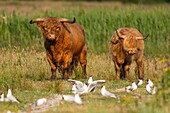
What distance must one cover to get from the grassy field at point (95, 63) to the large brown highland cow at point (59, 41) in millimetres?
587

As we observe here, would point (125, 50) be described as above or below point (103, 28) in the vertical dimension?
above

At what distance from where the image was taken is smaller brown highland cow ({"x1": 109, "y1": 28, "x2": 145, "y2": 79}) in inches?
678

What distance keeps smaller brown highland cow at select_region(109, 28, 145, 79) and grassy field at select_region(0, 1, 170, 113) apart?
0.31 m

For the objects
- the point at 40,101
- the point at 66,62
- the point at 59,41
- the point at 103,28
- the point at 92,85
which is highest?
the point at 59,41

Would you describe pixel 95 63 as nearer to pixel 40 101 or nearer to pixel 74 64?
pixel 74 64

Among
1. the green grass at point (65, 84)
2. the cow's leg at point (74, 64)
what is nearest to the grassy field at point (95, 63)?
the green grass at point (65, 84)

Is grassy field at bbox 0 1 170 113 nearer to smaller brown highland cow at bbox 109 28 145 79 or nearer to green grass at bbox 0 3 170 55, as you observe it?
green grass at bbox 0 3 170 55

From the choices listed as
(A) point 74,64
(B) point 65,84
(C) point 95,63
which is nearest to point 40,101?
(B) point 65,84

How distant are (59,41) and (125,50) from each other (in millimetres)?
1687

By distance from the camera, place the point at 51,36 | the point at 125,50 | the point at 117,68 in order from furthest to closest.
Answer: the point at 117,68 → the point at 125,50 → the point at 51,36

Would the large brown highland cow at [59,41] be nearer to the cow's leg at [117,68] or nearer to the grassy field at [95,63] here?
the grassy field at [95,63]

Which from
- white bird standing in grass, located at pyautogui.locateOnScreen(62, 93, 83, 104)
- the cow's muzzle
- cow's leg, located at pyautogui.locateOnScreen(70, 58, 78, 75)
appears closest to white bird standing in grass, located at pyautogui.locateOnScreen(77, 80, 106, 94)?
white bird standing in grass, located at pyautogui.locateOnScreen(62, 93, 83, 104)

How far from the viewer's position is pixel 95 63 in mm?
19219

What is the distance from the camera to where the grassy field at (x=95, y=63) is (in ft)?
36.7
